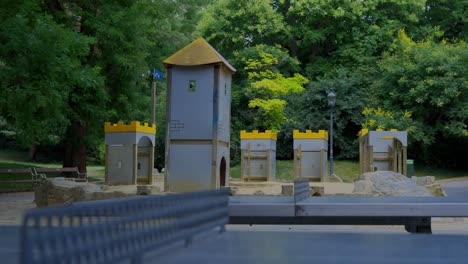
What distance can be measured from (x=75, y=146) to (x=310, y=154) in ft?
36.5

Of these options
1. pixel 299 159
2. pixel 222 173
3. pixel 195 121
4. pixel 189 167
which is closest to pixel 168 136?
pixel 195 121

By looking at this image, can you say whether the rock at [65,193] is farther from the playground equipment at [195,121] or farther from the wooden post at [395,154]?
the wooden post at [395,154]

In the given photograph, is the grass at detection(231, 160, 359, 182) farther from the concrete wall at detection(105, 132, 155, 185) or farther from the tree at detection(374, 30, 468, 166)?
the concrete wall at detection(105, 132, 155, 185)

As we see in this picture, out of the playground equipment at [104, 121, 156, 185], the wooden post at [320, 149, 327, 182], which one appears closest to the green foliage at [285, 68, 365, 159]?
the wooden post at [320, 149, 327, 182]

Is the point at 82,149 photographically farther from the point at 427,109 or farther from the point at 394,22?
the point at 394,22

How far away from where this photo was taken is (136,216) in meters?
3.86

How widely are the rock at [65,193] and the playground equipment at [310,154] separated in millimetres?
15026

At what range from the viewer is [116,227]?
347 centimetres

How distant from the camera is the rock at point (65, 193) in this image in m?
14.4

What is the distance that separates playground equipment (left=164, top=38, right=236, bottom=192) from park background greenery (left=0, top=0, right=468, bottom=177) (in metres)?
6.32

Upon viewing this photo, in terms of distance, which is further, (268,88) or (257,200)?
(268,88)

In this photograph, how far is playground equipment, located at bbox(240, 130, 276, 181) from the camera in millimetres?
29516

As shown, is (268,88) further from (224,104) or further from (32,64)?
(32,64)

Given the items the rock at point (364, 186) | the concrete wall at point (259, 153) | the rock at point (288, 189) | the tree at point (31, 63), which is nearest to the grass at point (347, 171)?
the concrete wall at point (259, 153)
